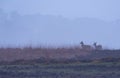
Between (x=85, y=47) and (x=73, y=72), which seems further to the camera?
(x=85, y=47)

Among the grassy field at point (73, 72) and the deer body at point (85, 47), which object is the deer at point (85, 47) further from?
the grassy field at point (73, 72)

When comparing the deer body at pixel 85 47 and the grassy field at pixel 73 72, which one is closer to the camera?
the grassy field at pixel 73 72

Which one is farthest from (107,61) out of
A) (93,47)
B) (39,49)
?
(93,47)

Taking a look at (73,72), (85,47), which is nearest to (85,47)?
(85,47)

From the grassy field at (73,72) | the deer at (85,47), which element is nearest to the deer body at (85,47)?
the deer at (85,47)

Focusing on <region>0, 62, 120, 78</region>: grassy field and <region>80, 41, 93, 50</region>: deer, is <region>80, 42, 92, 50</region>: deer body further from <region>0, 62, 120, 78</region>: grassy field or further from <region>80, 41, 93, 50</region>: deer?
<region>0, 62, 120, 78</region>: grassy field

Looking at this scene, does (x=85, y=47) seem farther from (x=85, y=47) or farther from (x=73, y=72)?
(x=73, y=72)

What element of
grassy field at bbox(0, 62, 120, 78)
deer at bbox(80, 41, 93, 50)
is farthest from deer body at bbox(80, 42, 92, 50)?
grassy field at bbox(0, 62, 120, 78)

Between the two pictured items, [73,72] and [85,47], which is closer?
[73,72]

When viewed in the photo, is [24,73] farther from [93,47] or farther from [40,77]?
[93,47]

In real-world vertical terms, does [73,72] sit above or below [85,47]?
below

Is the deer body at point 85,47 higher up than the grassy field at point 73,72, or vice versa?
the deer body at point 85,47

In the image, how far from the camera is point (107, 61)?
27625 mm

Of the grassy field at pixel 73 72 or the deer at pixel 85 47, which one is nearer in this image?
the grassy field at pixel 73 72
